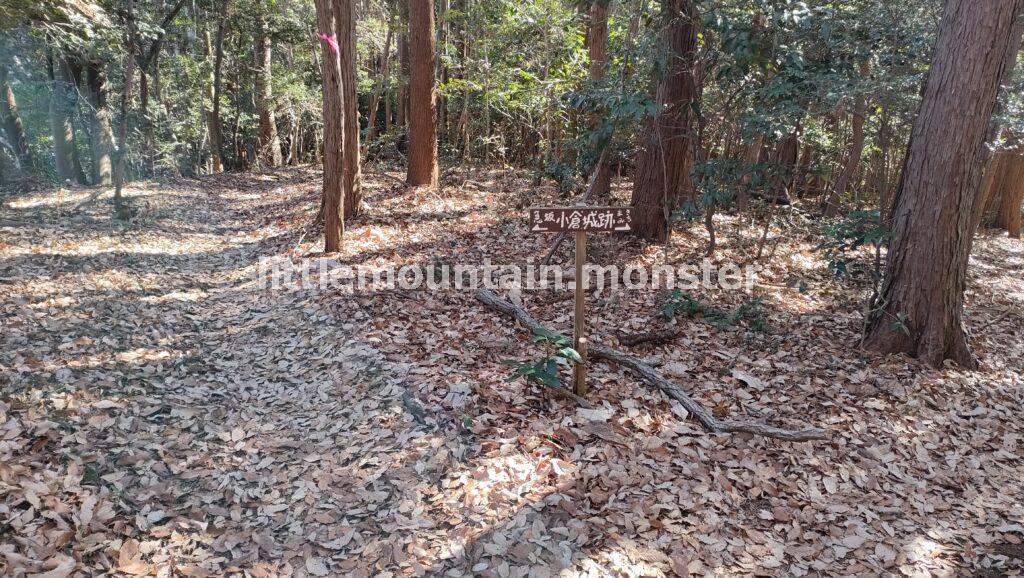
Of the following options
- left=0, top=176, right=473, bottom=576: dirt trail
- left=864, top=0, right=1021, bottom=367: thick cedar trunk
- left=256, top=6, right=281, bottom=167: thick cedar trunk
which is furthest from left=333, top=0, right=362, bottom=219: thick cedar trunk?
left=256, top=6, right=281, bottom=167: thick cedar trunk

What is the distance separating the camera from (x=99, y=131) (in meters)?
13.0

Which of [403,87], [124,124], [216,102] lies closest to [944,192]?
[124,124]

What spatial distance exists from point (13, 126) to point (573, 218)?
660 inches

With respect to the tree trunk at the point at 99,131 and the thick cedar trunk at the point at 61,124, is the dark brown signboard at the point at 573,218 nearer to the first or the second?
the tree trunk at the point at 99,131

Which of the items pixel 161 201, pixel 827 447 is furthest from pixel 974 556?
pixel 161 201

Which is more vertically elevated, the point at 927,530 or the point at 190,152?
the point at 190,152

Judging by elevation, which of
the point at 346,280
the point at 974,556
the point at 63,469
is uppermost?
the point at 346,280

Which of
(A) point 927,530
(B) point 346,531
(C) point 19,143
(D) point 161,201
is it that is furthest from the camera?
(C) point 19,143

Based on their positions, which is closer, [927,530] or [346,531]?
[346,531]

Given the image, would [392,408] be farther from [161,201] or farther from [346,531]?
[161,201]

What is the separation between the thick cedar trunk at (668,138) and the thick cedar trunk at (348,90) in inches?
161

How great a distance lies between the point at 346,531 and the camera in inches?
120

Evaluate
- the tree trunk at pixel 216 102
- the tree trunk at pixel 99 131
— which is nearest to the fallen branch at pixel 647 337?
the tree trunk at pixel 99 131

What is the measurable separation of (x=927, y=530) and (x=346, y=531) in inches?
139
